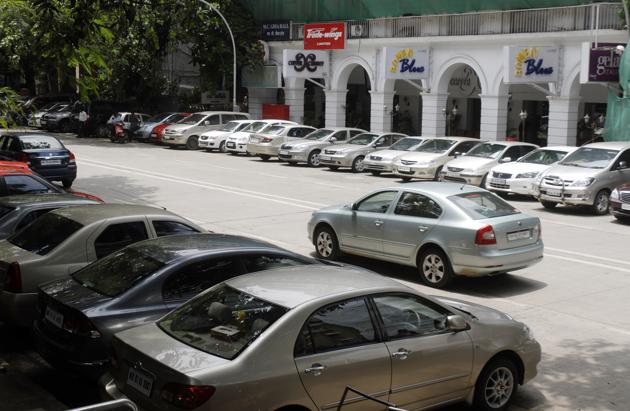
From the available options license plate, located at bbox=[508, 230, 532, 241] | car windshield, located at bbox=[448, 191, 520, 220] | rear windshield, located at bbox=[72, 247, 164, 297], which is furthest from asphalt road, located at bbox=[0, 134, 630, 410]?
car windshield, located at bbox=[448, 191, 520, 220]

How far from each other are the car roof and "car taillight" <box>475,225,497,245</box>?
199 inches

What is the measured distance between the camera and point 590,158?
2156cm

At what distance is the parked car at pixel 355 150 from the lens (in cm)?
2891

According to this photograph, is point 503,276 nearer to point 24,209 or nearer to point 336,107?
point 24,209

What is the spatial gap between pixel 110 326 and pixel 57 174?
15.6 meters

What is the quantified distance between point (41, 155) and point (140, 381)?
56.1 feet

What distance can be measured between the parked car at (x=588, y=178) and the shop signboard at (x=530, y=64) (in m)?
9.28

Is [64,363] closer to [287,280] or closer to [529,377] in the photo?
[287,280]

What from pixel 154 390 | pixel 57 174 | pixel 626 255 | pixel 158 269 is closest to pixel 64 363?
pixel 158 269

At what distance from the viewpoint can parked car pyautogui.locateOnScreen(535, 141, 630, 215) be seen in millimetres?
20094

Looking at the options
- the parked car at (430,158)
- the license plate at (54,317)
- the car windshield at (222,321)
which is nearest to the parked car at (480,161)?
the parked car at (430,158)

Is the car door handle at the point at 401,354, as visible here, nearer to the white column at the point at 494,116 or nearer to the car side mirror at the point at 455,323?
the car side mirror at the point at 455,323

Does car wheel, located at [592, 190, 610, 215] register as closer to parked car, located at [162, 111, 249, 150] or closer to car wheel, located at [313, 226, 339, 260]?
car wheel, located at [313, 226, 339, 260]

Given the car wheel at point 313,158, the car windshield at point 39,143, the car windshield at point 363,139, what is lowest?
the car wheel at point 313,158
